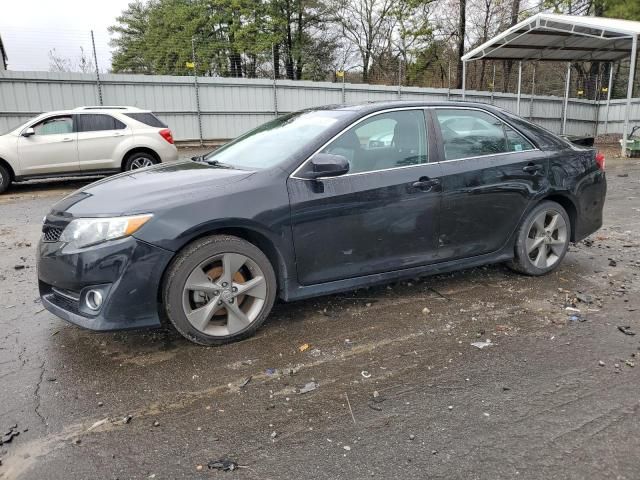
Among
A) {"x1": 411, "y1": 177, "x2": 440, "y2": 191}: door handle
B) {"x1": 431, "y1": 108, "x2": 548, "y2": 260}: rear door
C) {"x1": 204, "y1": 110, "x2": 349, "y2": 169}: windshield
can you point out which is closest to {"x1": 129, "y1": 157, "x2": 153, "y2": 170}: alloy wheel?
{"x1": 204, "y1": 110, "x2": 349, "y2": 169}: windshield

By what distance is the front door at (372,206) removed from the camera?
3.58 m

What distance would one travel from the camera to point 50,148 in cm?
1030

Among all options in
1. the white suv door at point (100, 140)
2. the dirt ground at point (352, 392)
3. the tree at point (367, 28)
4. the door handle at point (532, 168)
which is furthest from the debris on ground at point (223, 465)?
the tree at point (367, 28)

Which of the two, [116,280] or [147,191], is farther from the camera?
[147,191]

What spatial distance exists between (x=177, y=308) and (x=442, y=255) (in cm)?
214

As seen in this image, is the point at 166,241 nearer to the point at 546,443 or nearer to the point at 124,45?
the point at 546,443

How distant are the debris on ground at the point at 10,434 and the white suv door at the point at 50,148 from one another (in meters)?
9.03

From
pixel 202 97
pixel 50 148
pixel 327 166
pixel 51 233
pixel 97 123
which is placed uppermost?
pixel 202 97

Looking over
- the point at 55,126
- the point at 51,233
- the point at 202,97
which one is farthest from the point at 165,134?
the point at 51,233

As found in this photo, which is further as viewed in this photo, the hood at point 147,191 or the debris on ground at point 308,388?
the hood at point 147,191

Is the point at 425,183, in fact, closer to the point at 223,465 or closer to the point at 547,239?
the point at 547,239

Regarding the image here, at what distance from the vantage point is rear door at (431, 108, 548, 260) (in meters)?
4.11

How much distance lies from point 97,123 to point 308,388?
9598 millimetres

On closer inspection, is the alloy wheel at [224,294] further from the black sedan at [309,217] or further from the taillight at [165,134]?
the taillight at [165,134]
